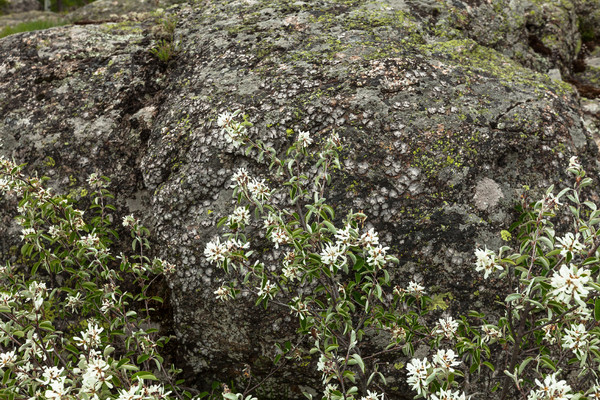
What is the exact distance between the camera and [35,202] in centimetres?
362

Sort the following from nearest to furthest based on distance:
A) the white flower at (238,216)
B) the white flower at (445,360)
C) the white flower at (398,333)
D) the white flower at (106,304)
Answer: the white flower at (445,360) < the white flower at (238,216) < the white flower at (398,333) < the white flower at (106,304)

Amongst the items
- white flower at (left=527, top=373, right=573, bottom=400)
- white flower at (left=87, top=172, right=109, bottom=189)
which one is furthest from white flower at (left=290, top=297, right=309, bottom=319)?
white flower at (left=87, top=172, right=109, bottom=189)

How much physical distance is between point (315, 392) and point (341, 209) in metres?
1.69

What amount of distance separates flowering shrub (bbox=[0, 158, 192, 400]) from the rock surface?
0.38 m

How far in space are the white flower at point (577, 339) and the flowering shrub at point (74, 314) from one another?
8.10 ft

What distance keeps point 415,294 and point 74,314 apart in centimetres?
332

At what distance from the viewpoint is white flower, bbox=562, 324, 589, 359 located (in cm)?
247

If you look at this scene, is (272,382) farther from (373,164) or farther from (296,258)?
(373,164)

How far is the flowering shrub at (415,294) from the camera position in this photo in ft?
8.13

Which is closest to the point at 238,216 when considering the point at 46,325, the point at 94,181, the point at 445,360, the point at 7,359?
the point at 46,325

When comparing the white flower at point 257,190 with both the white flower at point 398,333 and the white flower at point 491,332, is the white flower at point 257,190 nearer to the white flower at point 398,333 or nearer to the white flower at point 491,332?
the white flower at point 398,333

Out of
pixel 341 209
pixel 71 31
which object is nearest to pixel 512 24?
pixel 341 209

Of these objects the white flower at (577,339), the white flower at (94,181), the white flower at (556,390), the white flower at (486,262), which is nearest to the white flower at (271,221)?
the white flower at (486,262)

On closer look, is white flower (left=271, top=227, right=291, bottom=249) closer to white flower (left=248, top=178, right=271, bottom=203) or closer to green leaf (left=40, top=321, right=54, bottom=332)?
white flower (left=248, top=178, right=271, bottom=203)
